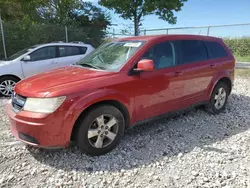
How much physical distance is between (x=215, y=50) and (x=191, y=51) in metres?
0.84

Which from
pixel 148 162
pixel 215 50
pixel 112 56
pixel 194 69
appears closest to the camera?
pixel 148 162

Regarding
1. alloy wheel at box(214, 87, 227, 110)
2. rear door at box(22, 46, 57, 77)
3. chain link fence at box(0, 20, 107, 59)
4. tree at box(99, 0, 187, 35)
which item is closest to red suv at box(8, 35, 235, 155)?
alloy wheel at box(214, 87, 227, 110)

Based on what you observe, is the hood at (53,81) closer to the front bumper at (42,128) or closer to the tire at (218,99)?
the front bumper at (42,128)

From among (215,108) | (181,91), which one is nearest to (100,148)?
(181,91)

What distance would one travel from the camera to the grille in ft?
9.64

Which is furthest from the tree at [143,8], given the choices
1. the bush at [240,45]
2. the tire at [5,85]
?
the tire at [5,85]

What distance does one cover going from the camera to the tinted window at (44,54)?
6.88m

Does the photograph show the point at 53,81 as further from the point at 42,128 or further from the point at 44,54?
the point at 44,54

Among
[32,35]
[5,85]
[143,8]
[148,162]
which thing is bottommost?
[148,162]

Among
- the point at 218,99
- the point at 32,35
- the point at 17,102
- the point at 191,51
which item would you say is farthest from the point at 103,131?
the point at 32,35

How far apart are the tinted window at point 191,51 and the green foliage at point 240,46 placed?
11929 mm

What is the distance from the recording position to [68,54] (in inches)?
295

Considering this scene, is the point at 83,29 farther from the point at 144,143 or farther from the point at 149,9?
the point at 144,143

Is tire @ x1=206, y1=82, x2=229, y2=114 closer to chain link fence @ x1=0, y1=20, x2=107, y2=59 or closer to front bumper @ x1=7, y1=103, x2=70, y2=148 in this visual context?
front bumper @ x1=7, y1=103, x2=70, y2=148
